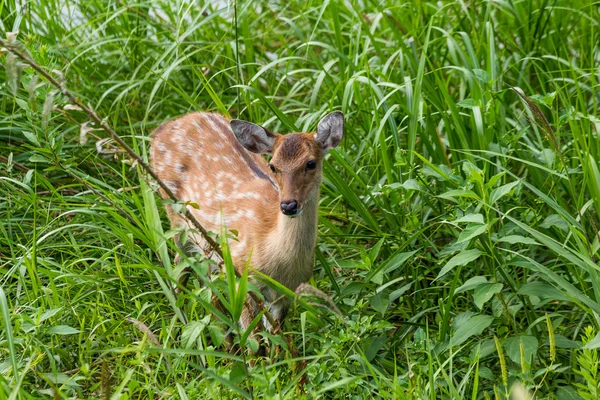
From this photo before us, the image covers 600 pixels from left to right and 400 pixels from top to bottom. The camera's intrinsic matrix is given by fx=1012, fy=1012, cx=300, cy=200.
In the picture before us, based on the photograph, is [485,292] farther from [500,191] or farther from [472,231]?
[500,191]

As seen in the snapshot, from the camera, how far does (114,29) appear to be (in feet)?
18.4

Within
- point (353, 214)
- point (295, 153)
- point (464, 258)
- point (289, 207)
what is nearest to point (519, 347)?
point (464, 258)

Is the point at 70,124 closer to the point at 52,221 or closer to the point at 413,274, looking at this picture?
the point at 52,221

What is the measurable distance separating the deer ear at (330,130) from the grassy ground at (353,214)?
14 cm

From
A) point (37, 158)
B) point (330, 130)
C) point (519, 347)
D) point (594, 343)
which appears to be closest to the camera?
point (594, 343)

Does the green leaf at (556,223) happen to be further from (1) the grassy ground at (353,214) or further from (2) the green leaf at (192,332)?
(2) the green leaf at (192,332)

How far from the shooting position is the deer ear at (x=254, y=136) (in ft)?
13.6

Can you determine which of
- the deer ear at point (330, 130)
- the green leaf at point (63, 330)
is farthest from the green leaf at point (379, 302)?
the green leaf at point (63, 330)

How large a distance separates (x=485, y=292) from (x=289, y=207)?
0.85 metres

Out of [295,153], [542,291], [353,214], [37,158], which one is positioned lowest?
[353,214]

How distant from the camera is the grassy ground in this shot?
3.40 m

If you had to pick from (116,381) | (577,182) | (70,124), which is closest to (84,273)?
(116,381)

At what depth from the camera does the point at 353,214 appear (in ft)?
15.3

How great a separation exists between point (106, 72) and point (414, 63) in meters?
1.81
